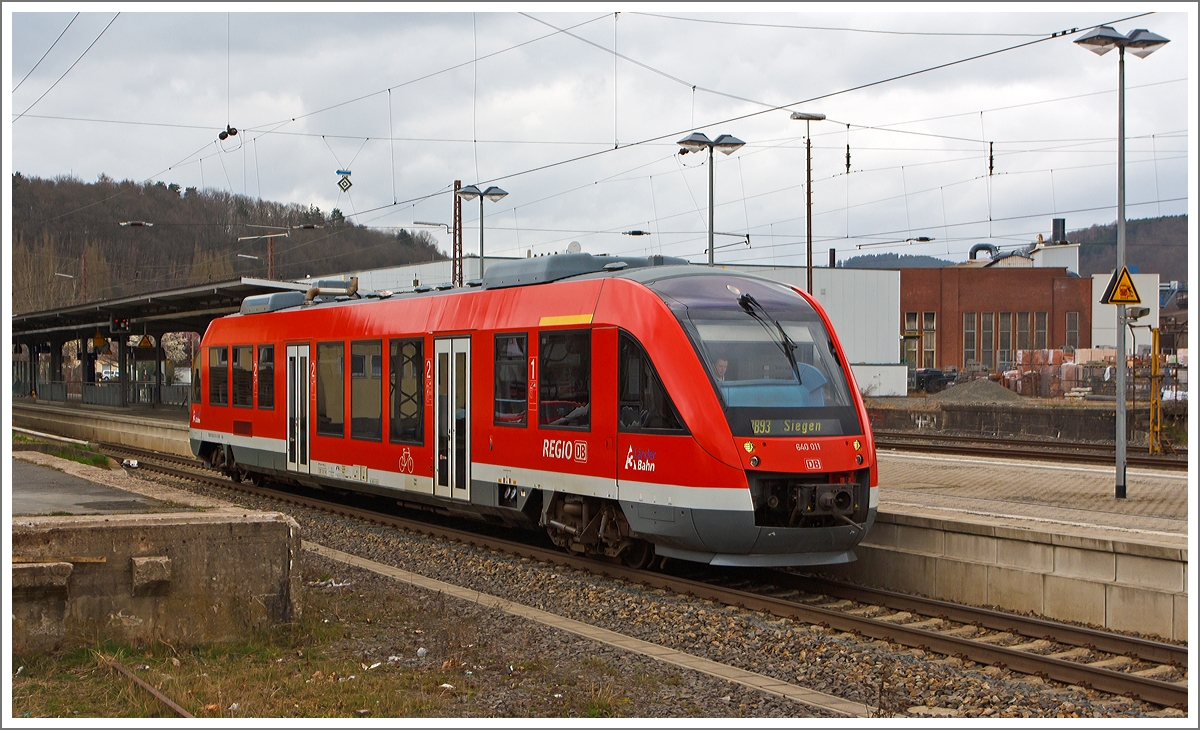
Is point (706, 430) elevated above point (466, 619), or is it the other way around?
point (706, 430)

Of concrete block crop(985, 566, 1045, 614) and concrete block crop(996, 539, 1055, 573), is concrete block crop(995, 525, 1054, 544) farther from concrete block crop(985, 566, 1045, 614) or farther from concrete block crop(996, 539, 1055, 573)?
concrete block crop(985, 566, 1045, 614)

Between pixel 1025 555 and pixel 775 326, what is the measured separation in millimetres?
3102

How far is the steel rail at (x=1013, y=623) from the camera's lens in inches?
315

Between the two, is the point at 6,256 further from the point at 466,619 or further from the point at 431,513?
A: the point at 431,513

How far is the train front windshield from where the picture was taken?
33.2 feet

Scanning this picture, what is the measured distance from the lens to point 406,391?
579 inches

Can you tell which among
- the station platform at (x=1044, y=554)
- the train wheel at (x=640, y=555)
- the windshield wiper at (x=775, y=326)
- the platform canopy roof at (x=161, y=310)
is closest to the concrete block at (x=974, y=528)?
the station platform at (x=1044, y=554)

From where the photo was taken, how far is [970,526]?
10.5 metres

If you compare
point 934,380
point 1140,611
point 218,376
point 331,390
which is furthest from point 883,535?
point 934,380

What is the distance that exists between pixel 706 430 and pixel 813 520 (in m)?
1.33

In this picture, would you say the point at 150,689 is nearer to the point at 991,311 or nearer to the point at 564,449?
the point at 564,449

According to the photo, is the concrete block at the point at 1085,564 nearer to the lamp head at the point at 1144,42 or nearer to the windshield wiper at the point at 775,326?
the windshield wiper at the point at 775,326

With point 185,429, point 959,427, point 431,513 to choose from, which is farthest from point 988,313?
point 431,513

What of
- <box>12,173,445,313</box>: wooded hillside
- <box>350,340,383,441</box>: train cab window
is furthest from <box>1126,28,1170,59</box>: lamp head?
<box>12,173,445,313</box>: wooded hillside
